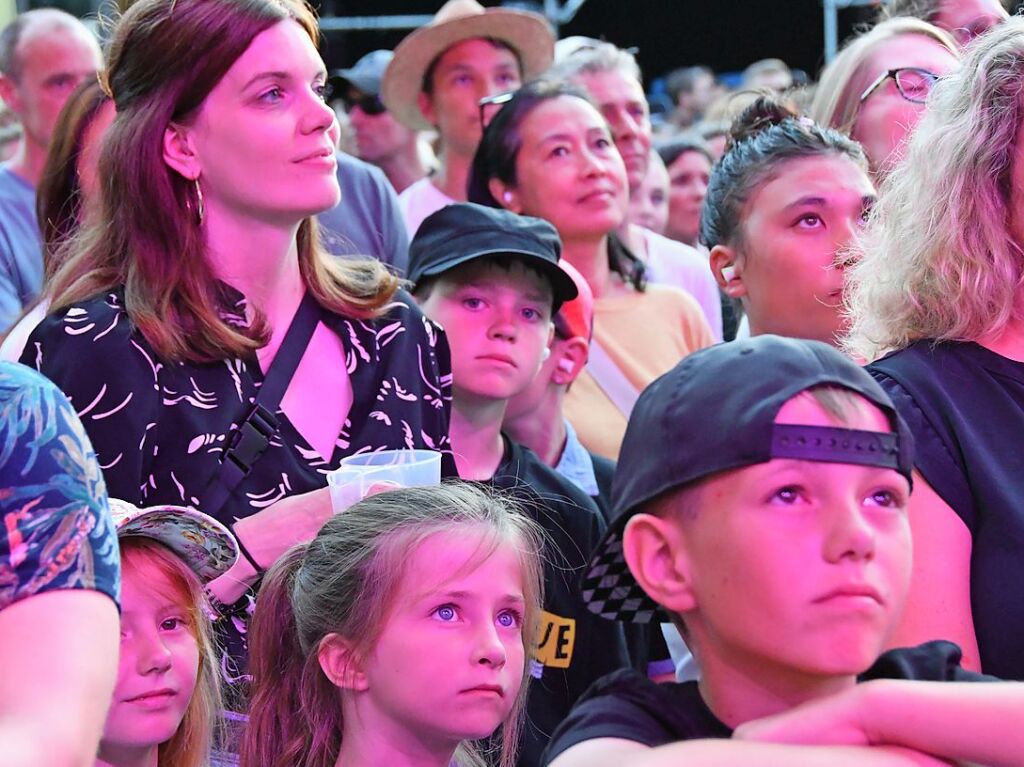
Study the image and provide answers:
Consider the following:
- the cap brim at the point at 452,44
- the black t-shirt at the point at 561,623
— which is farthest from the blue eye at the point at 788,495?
the cap brim at the point at 452,44

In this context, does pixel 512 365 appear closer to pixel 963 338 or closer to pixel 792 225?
pixel 792 225

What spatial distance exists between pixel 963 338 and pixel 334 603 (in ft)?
3.72

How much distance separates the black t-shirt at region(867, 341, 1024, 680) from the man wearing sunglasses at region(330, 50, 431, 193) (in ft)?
14.4

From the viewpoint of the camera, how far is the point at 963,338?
236 cm

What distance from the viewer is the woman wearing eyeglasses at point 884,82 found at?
3.95 metres

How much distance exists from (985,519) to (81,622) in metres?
1.26

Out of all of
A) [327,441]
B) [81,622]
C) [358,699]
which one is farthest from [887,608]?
[327,441]

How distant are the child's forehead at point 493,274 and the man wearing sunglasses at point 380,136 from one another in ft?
9.67

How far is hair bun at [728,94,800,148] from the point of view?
3.88m

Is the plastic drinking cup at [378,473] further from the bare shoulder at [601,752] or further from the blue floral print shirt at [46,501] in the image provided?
the bare shoulder at [601,752]

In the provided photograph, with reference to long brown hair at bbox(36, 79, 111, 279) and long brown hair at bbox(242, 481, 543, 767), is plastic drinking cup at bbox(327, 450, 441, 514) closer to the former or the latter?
long brown hair at bbox(242, 481, 543, 767)

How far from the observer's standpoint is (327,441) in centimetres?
303

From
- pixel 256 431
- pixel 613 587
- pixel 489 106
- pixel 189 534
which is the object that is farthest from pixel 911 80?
pixel 613 587

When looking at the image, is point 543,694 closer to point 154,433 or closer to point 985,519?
point 154,433
